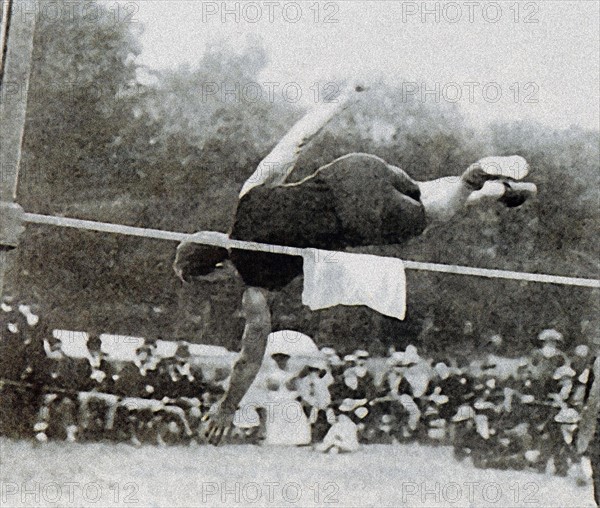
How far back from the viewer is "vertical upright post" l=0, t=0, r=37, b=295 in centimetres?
217

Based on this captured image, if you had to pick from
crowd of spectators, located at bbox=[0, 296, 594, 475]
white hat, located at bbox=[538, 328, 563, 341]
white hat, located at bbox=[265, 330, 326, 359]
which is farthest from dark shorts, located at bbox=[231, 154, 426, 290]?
white hat, located at bbox=[538, 328, 563, 341]

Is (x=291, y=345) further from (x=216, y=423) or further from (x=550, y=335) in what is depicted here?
(x=550, y=335)

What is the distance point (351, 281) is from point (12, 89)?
3.38 ft

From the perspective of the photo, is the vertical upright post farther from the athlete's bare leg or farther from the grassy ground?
the athlete's bare leg

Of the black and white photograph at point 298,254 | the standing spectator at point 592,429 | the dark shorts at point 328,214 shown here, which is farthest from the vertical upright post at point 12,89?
the standing spectator at point 592,429

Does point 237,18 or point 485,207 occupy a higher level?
point 237,18

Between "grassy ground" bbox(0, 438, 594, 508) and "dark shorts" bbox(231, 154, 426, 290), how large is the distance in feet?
1.63

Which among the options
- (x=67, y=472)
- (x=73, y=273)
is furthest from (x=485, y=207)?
(x=67, y=472)

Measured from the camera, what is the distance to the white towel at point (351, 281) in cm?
230

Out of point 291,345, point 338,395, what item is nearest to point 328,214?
point 291,345

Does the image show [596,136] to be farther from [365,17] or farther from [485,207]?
[365,17]

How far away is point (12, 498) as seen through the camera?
212cm

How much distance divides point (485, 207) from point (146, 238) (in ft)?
3.18

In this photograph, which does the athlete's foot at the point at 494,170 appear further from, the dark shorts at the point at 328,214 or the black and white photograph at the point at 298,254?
the dark shorts at the point at 328,214
